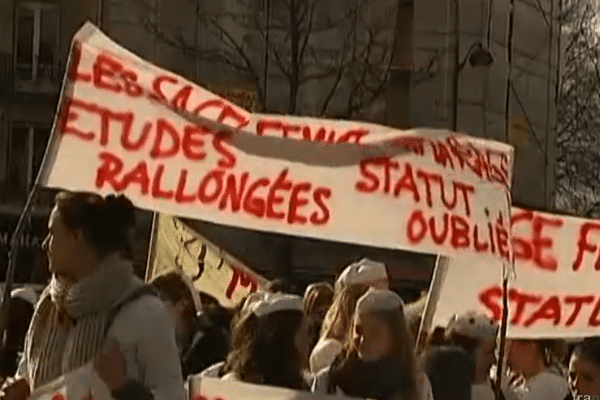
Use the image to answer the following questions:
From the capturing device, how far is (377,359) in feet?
22.5

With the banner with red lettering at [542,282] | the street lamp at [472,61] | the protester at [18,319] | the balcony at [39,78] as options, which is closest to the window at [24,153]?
the balcony at [39,78]

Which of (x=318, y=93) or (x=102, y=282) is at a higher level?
(x=318, y=93)

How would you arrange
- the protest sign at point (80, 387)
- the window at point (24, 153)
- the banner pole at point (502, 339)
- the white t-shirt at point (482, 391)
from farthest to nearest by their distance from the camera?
the window at point (24, 153) < the white t-shirt at point (482, 391) < the banner pole at point (502, 339) < the protest sign at point (80, 387)

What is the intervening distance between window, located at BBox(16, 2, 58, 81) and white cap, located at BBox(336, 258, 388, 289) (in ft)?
68.3

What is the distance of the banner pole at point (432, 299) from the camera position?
875 centimetres

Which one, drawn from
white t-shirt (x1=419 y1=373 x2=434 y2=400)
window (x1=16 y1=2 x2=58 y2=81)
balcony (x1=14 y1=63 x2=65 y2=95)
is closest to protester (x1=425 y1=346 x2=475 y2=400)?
white t-shirt (x1=419 y1=373 x2=434 y2=400)

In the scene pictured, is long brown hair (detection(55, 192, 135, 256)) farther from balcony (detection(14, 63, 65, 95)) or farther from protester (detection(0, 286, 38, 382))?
balcony (detection(14, 63, 65, 95))

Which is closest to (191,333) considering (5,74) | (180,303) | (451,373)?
(180,303)

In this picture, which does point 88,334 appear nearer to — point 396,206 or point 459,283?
point 396,206

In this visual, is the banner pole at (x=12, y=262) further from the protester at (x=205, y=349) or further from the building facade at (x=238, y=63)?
the building facade at (x=238, y=63)

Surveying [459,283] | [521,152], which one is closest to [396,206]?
[459,283]

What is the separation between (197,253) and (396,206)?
361 centimetres

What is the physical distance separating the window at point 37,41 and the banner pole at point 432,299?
795 inches

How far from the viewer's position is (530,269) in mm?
9094
